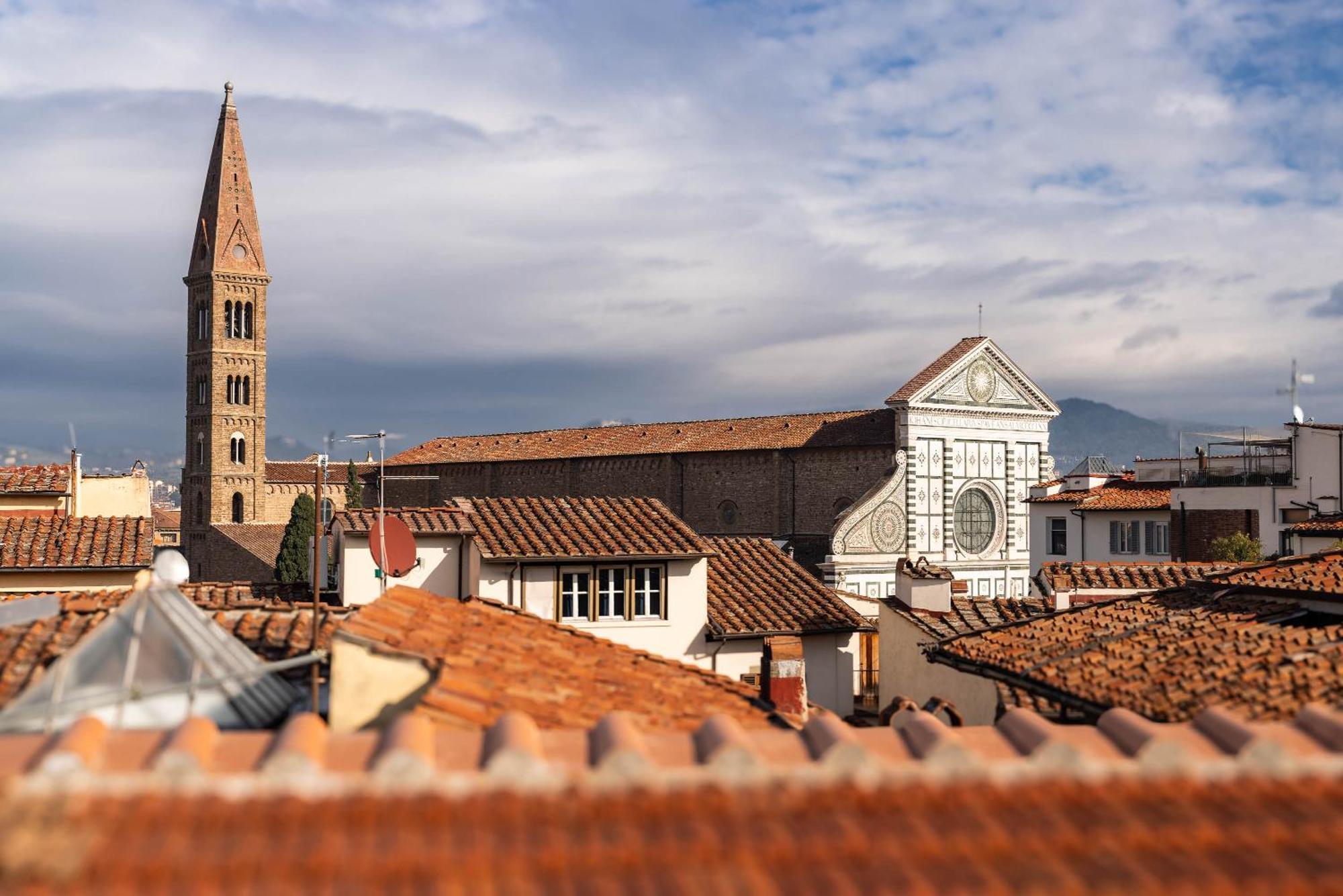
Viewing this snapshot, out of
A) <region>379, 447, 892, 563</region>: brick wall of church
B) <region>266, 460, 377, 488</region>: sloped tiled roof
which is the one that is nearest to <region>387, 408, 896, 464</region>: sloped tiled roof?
<region>379, 447, 892, 563</region>: brick wall of church

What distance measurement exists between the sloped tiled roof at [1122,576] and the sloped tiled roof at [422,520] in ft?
32.2

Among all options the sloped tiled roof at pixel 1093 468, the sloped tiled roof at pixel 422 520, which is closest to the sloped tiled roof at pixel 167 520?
the sloped tiled roof at pixel 1093 468

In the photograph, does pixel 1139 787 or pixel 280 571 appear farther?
pixel 280 571

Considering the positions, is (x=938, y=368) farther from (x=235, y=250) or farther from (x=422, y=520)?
(x=235, y=250)

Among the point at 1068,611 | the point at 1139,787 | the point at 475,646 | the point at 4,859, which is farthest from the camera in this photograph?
the point at 1068,611

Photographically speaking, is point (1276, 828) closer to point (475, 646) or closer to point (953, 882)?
point (953, 882)

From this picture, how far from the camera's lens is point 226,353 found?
A: 87500mm

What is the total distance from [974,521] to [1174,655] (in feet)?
132

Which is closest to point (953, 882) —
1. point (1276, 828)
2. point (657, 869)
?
point (657, 869)

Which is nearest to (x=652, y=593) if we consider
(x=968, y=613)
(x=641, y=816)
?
(x=968, y=613)

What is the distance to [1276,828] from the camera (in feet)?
13.4

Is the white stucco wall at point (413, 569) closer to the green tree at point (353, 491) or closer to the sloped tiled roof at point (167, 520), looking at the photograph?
the green tree at point (353, 491)

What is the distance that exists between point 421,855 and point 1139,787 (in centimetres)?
260

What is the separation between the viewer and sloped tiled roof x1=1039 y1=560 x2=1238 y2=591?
19750 mm
